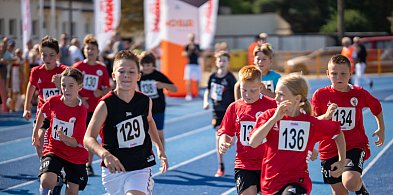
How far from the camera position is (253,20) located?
63.2 metres

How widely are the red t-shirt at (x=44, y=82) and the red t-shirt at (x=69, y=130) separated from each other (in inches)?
62.5

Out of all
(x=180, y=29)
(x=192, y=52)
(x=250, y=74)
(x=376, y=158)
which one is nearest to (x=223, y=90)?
(x=376, y=158)

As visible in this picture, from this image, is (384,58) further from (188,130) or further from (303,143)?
(303,143)

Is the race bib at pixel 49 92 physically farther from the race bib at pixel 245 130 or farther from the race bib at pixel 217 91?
the race bib at pixel 245 130

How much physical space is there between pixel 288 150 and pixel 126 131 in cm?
135

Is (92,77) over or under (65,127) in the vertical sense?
over

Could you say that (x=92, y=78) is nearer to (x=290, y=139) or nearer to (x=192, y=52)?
(x=290, y=139)

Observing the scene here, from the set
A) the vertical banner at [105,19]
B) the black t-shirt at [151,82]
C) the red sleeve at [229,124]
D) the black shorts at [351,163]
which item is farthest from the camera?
the vertical banner at [105,19]

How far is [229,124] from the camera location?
7.41 meters

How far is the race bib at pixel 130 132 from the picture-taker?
6.59m

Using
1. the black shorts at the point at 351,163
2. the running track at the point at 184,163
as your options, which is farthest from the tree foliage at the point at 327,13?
the black shorts at the point at 351,163

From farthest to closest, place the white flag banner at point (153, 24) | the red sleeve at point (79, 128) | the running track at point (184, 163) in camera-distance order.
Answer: the white flag banner at point (153, 24) → the running track at point (184, 163) → the red sleeve at point (79, 128)

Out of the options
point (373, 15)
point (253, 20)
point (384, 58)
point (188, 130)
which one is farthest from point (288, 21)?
point (188, 130)

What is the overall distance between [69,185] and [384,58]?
106ft
